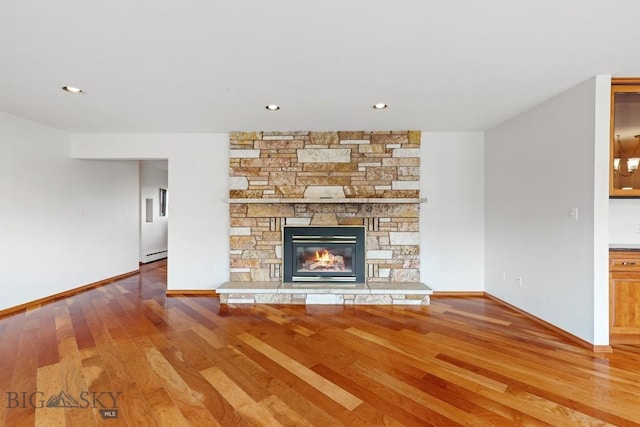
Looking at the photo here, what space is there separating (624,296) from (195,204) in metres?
4.87

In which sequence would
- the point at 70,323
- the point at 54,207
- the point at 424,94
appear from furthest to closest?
the point at 54,207 → the point at 70,323 → the point at 424,94

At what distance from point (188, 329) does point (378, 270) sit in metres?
2.45

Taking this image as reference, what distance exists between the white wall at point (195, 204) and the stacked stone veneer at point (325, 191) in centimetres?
21

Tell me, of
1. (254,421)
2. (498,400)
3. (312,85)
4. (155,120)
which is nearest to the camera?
(254,421)

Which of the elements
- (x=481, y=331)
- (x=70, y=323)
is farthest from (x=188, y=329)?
(x=481, y=331)

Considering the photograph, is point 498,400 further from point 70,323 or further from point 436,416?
point 70,323

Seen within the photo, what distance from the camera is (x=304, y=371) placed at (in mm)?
2098

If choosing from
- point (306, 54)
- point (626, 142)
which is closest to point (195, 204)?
point (306, 54)

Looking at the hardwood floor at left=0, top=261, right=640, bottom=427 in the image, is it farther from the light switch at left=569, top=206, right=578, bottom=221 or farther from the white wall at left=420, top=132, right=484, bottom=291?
the light switch at left=569, top=206, right=578, bottom=221

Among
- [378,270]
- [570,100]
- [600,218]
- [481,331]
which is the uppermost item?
[570,100]

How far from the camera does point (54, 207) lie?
3898mm

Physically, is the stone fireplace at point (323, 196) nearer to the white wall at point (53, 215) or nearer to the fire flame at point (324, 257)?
the fire flame at point (324, 257)

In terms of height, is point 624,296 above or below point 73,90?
below

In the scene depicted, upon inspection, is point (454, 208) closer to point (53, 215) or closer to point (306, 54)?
point (306, 54)
